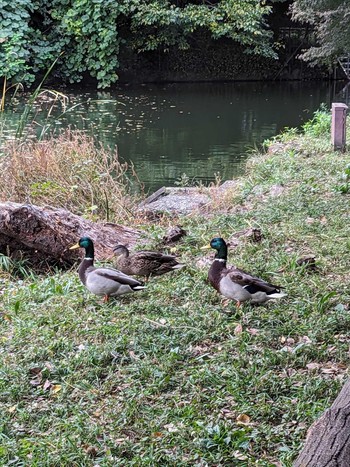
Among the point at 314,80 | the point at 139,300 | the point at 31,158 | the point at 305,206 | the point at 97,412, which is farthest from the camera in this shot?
the point at 314,80

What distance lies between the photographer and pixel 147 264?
501 cm

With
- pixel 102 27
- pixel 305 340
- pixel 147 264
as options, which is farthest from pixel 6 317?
pixel 102 27

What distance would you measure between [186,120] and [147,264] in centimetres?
1302

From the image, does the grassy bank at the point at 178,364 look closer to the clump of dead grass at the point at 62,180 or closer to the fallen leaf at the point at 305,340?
the fallen leaf at the point at 305,340

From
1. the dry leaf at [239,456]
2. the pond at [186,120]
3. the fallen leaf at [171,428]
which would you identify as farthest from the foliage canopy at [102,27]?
the dry leaf at [239,456]

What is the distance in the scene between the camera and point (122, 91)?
73.5 feet

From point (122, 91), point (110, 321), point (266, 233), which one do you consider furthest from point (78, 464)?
point (122, 91)

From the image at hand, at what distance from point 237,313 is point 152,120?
534 inches

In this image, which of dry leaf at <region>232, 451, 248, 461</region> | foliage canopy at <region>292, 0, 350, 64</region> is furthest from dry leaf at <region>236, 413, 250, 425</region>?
foliage canopy at <region>292, 0, 350, 64</region>

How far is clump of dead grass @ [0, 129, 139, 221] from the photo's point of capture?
24.7 ft

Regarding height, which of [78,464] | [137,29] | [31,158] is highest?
[137,29]

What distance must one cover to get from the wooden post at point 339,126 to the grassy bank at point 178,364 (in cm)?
415

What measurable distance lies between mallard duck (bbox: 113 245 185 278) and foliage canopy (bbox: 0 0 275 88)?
17206mm

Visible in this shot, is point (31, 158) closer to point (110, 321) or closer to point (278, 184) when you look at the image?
point (278, 184)
